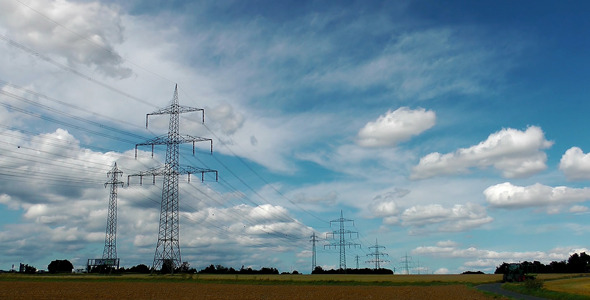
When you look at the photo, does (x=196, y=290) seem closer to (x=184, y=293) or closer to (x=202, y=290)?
(x=202, y=290)

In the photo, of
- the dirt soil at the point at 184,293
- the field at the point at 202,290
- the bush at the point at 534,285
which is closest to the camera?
the dirt soil at the point at 184,293

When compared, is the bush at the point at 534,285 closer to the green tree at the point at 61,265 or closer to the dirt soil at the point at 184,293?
the dirt soil at the point at 184,293

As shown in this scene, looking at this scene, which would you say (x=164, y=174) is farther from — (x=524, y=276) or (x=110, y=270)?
(x=524, y=276)

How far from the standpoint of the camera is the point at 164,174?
2936 inches

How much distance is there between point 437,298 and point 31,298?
3944 centimetres

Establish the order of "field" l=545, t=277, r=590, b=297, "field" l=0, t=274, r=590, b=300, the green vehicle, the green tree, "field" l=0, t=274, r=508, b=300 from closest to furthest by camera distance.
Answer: "field" l=0, t=274, r=508, b=300 < "field" l=0, t=274, r=590, b=300 < "field" l=545, t=277, r=590, b=297 < the green vehicle < the green tree

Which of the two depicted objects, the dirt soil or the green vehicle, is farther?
the green vehicle

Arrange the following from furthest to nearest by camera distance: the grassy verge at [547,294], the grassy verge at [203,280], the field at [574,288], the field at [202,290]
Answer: the grassy verge at [203,280] → the field at [574,288] → the field at [202,290] → the grassy verge at [547,294]

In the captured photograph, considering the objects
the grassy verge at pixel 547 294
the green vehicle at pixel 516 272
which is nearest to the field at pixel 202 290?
the grassy verge at pixel 547 294

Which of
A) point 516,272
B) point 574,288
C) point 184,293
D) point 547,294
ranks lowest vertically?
point 547,294

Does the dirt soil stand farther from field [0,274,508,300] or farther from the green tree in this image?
the green tree

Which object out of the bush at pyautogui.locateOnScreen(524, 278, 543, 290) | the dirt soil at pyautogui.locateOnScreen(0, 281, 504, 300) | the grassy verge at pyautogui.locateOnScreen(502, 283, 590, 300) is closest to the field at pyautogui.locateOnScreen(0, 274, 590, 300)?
the dirt soil at pyautogui.locateOnScreen(0, 281, 504, 300)

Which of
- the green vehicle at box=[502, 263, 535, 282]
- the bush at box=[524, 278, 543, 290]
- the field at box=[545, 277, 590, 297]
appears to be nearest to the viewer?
the field at box=[545, 277, 590, 297]

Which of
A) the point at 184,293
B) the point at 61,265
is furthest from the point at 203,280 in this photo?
the point at 61,265
